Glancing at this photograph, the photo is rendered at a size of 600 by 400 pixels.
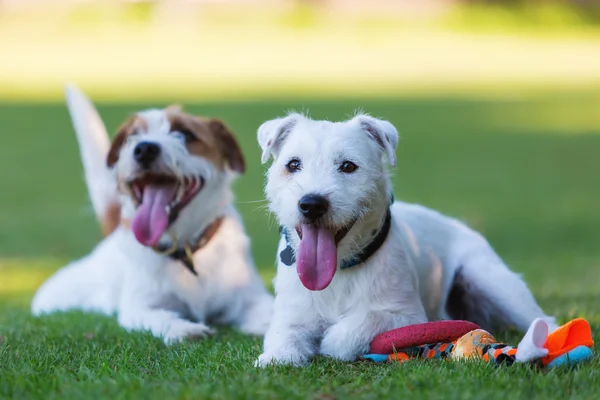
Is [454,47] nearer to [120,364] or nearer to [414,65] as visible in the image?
[414,65]

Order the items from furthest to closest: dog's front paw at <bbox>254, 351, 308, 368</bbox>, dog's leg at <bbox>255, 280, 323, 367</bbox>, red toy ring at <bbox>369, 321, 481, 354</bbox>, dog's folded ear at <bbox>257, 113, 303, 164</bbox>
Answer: dog's folded ear at <bbox>257, 113, 303, 164</bbox>
dog's leg at <bbox>255, 280, 323, 367</bbox>
red toy ring at <bbox>369, 321, 481, 354</bbox>
dog's front paw at <bbox>254, 351, 308, 368</bbox>

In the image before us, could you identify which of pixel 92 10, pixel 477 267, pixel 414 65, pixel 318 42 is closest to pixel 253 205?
pixel 477 267

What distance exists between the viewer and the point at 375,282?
5.33 metres

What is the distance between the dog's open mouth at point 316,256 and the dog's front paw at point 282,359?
0.36 metres

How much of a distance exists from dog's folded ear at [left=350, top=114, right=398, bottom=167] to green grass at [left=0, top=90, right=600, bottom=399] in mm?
824

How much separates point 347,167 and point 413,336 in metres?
0.96

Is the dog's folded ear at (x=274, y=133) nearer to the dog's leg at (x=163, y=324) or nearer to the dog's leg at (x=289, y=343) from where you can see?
the dog's leg at (x=289, y=343)

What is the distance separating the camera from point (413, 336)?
502cm

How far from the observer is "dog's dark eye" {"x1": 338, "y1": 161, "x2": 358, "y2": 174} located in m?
5.17

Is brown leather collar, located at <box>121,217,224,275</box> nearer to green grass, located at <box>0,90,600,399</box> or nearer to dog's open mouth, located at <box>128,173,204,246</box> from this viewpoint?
dog's open mouth, located at <box>128,173,204,246</box>

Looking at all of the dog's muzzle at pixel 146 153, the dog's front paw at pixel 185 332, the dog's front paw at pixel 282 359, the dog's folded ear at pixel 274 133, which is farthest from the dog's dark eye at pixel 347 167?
the dog's muzzle at pixel 146 153

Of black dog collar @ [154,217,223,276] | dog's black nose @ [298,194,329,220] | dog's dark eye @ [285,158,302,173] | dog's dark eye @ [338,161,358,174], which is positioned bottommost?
black dog collar @ [154,217,223,276]

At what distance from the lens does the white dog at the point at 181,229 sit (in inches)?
264

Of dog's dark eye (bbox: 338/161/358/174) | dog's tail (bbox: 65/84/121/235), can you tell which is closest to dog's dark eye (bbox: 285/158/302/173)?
dog's dark eye (bbox: 338/161/358/174)
